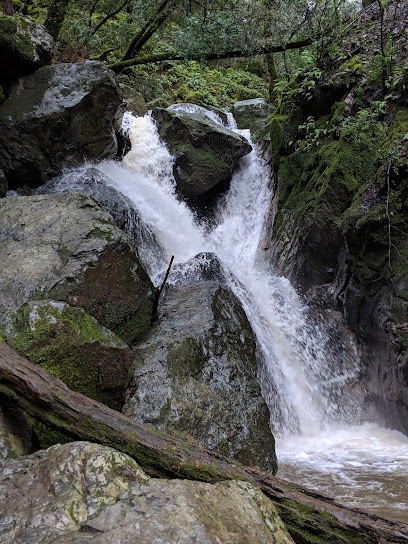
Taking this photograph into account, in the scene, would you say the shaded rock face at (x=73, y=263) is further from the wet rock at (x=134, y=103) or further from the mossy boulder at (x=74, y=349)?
the wet rock at (x=134, y=103)

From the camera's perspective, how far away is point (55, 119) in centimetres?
817

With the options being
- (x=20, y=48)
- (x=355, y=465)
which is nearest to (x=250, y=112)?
(x=20, y=48)

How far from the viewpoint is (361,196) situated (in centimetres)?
660

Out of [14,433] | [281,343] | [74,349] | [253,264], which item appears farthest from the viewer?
[253,264]

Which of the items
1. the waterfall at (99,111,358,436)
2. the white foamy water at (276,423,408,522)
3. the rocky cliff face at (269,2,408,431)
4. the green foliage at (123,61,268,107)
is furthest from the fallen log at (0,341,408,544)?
the green foliage at (123,61,268,107)

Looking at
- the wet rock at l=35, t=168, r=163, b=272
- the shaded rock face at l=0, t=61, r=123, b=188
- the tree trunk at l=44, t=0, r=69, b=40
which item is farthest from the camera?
the tree trunk at l=44, t=0, r=69, b=40

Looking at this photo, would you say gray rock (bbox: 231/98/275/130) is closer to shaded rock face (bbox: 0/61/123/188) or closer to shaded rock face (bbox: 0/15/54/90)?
shaded rock face (bbox: 0/61/123/188)

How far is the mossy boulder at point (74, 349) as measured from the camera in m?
3.45

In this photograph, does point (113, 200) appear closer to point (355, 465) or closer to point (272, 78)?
point (355, 465)

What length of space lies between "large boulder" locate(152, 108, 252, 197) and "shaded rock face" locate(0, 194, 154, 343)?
17.9ft

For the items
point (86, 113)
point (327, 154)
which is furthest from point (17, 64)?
point (327, 154)

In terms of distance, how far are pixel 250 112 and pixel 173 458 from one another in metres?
14.2

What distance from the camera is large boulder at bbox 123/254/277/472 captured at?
3920 mm

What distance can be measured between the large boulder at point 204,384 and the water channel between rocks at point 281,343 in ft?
2.09
